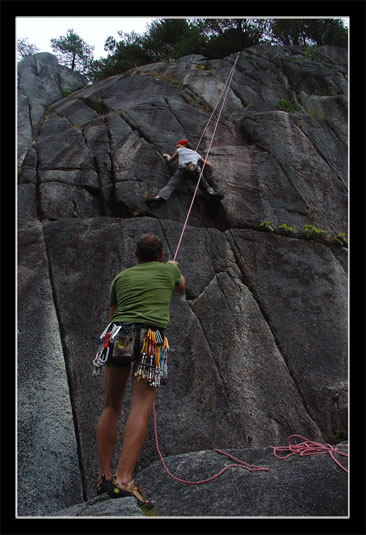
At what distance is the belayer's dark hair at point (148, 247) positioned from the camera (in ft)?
13.5

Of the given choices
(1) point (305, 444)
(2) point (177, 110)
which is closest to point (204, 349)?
(1) point (305, 444)

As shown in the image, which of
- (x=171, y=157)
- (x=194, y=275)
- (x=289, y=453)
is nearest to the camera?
(x=289, y=453)

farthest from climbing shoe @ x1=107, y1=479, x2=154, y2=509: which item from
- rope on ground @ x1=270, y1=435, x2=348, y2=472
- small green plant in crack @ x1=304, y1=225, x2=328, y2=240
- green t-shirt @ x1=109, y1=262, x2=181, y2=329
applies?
small green plant in crack @ x1=304, y1=225, x2=328, y2=240

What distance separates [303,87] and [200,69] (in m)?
3.88

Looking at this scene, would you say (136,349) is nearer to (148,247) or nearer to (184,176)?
(148,247)

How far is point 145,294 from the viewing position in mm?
3869

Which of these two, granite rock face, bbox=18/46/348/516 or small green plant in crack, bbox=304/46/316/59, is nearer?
granite rock face, bbox=18/46/348/516

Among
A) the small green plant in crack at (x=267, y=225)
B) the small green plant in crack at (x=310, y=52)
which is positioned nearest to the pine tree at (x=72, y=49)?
the small green plant in crack at (x=310, y=52)

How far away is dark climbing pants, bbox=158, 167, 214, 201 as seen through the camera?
8016 millimetres

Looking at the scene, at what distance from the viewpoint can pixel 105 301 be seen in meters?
6.16

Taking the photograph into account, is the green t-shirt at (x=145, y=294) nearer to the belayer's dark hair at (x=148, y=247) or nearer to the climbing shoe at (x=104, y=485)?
the belayer's dark hair at (x=148, y=247)

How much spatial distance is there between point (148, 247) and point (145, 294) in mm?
525

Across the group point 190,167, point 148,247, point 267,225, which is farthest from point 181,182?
point 148,247

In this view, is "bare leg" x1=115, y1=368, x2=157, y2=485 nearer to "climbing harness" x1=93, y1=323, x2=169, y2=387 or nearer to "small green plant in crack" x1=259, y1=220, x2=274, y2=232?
"climbing harness" x1=93, y1=323, x2=169, y2=387
